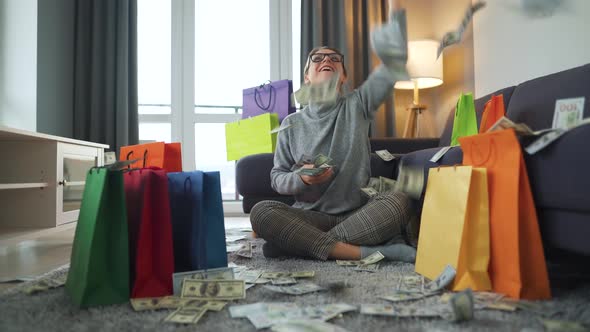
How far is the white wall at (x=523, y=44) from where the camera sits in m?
1.66

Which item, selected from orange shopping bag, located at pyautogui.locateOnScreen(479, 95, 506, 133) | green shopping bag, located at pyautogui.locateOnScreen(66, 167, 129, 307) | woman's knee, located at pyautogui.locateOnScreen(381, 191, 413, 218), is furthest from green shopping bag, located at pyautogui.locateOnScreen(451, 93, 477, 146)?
green shopping bag, located at pyautogui.locateOnScreen(66, 167, 129, 307)

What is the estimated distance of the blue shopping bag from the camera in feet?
3.35

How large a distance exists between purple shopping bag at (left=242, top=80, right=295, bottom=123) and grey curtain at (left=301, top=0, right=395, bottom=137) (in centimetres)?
88

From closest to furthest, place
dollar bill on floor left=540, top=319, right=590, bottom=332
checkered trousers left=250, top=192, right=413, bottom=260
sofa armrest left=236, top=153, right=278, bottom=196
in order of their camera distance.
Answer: dollar bill on floor left=540, top=319, right=590, bottom=332 < checkered trousers left=250, top=192, right=413, bottom=260 < sofa armrest left=236, top=153, right=278, bottom=196

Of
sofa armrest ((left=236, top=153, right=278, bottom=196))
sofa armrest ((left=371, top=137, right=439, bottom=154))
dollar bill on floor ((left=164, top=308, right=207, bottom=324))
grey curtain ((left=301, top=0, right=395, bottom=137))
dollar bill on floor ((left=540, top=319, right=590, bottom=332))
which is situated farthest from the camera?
grey curtain ((left=301, top=0, right=395, bottom=137))

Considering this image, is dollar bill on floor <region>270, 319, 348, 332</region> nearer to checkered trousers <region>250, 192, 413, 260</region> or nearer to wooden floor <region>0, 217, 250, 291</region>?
checkered trousers <region>250, 192, 413, 260</region>

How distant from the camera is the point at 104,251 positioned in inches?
34.6

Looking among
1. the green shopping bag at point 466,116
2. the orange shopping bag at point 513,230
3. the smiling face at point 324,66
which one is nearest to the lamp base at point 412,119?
the green shopping bag at point 466,116

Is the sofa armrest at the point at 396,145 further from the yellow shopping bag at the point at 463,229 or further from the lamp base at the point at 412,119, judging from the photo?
the yellow shopping bag at the point at 463,229

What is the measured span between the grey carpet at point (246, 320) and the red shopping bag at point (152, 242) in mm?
69

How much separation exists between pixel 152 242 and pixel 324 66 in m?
0.96

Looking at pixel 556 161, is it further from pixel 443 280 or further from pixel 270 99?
pixel 270 99

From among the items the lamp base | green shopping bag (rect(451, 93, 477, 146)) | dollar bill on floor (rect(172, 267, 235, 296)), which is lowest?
dollar bill on floor (rect(172, 267, 235, 296))

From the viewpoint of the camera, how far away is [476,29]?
2543 mm
